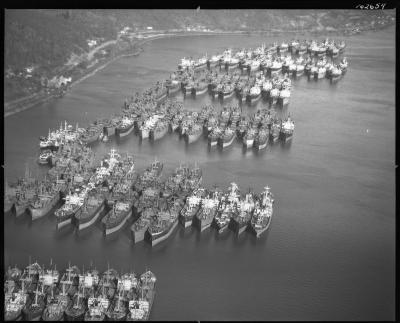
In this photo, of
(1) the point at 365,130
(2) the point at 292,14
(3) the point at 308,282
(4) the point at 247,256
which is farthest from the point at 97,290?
(2) the point at 292,14

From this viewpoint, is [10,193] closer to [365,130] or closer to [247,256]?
[247,256]

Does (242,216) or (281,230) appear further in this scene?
(242,216)

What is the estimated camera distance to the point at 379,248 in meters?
11.2

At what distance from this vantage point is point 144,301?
9609 millimetres

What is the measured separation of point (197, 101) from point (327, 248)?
785 centimetres

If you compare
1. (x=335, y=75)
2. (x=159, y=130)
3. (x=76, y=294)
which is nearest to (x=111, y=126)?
(x=159, y=130)

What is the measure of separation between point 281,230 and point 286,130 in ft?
14.4

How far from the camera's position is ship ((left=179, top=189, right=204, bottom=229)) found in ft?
38.6

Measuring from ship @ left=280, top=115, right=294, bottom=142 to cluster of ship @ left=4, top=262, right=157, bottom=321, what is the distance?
6.17m

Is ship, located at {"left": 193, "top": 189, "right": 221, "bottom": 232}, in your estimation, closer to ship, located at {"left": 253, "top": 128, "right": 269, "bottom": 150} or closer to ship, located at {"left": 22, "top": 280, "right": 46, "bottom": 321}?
ship, located at {"left": 253, "top": 128, "right": 269, "bottom": 150}

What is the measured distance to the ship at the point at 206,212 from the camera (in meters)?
11.7

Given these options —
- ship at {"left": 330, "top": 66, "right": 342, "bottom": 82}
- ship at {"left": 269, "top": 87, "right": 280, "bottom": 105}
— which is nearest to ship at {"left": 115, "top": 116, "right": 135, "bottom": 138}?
ship at {"left": 269, "top": 87, "right": 280, "bottom": 105}

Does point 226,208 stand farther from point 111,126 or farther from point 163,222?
point 111,126
